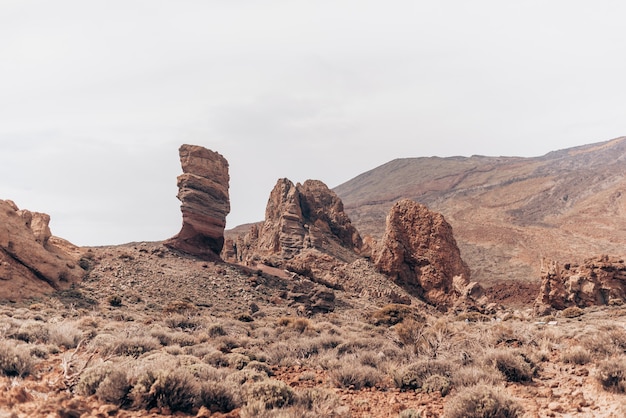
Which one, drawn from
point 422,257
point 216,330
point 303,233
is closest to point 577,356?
point 216,330

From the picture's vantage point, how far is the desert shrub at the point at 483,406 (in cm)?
636

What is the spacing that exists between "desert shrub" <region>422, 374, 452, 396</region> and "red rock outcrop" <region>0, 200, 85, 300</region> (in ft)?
77.0

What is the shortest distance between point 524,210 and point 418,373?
370 ft

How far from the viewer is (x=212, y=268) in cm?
3391

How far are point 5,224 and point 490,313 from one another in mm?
36427

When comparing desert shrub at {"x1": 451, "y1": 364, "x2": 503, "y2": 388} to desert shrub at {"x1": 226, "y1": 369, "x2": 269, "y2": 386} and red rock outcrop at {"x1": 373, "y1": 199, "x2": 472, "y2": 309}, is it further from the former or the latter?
red rock outcrop at {"x1": 373, "y1": 199, "x2": 472, "y2": 309}

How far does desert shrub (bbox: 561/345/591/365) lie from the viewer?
1016 cm

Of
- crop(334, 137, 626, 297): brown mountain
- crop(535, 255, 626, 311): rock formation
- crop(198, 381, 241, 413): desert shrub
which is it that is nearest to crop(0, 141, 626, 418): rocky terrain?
crop(198, 381, 241, 413): desert shrub

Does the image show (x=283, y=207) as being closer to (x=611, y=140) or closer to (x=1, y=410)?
(x=1, y=410)

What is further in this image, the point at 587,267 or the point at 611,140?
the point at 611,140

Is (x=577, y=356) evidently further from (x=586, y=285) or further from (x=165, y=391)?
(x=586, y=285)

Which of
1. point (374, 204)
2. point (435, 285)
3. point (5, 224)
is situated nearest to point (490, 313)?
point (435, 285)

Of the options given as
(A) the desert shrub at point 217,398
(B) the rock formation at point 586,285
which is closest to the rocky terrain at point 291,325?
(A) the desert shrub at point 217,398

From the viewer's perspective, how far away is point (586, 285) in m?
31.5
